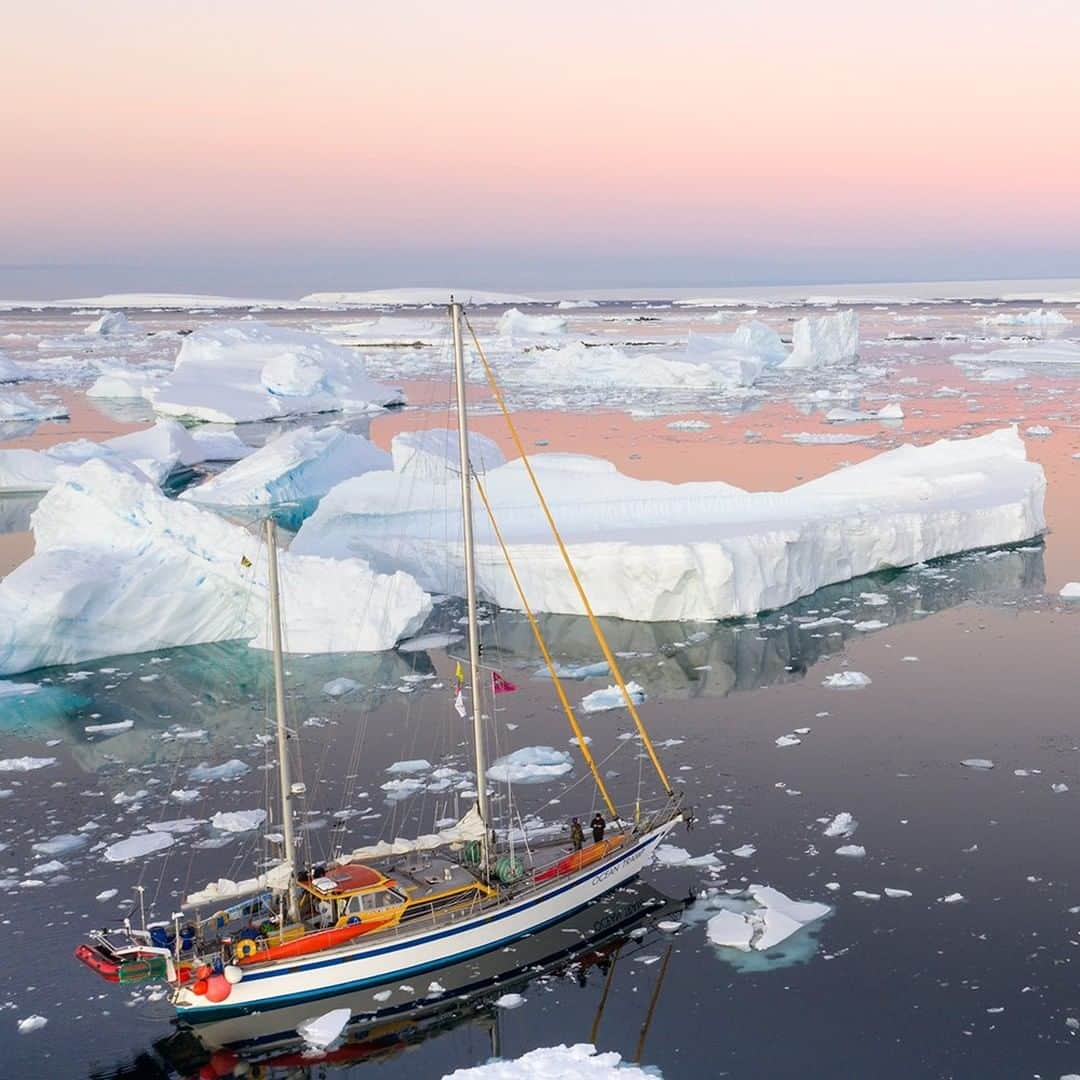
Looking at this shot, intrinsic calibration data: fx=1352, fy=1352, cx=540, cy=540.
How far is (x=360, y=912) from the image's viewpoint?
10477 millimetres

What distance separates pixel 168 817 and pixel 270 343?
36847 mm

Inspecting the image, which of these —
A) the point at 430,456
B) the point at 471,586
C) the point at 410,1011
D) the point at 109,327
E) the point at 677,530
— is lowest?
the point at 410,1011

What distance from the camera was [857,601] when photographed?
66.1ft

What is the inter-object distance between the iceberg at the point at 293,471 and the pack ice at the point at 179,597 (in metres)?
7.57

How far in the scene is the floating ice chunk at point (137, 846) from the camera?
1248 centimetres

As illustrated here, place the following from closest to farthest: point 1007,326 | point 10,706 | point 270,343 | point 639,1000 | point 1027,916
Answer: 1. point 639,1000
2. point 1027,916
3. point 10,706
4. point 270,343
5. point 1007,326

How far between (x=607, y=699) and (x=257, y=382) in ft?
105

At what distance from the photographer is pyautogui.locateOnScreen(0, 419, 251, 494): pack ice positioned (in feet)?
98.5

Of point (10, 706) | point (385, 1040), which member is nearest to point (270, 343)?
point (10, 706)

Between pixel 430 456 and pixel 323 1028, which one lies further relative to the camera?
pixel 430 456

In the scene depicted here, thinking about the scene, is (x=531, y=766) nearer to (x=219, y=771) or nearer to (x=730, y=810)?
(x=730, y=810)

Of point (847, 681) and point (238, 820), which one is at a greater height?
point (847, 681)

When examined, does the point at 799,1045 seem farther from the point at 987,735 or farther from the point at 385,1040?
the point at 987,735

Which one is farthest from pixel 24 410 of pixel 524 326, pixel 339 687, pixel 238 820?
pixel 524 326
